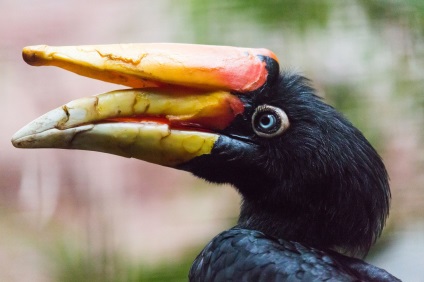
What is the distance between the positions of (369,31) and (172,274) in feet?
2.57

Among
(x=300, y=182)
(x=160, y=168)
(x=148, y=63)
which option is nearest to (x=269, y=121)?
(x=300, y=182)

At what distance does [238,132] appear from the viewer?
1715mm

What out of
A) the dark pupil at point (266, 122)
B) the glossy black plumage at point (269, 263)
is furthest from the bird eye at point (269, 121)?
the glossy black plumage at point (269, 263)

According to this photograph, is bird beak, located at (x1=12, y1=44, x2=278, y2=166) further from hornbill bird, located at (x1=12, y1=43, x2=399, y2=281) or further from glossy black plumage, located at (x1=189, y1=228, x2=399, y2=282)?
glossy black plumage, located at (x1=189, y1=228, x2=399, y2=282)

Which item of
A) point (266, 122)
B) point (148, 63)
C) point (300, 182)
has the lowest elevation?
point (300, 182)

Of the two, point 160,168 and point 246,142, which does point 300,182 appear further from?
point 160,168

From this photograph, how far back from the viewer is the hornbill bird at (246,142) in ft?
5.26

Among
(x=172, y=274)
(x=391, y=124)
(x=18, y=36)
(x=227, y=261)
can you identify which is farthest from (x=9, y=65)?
(x=227, y=261)

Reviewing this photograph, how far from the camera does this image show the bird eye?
1707 mm

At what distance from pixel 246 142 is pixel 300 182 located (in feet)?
0.43

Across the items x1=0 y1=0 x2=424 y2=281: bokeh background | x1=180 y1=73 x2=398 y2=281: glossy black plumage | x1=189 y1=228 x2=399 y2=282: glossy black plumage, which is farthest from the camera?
x1=0 y1=0 x2=424 y2=281: bokeh background

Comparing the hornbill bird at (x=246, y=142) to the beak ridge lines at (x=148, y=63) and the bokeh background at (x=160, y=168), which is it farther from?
the bokeh background at (x=160, y=168)

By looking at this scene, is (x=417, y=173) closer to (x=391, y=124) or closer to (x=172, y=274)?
(x=391, y=124)

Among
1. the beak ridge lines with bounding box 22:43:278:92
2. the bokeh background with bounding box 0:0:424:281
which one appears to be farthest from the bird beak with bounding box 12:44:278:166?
the bokeh background with bounding box 0:0:424:281
